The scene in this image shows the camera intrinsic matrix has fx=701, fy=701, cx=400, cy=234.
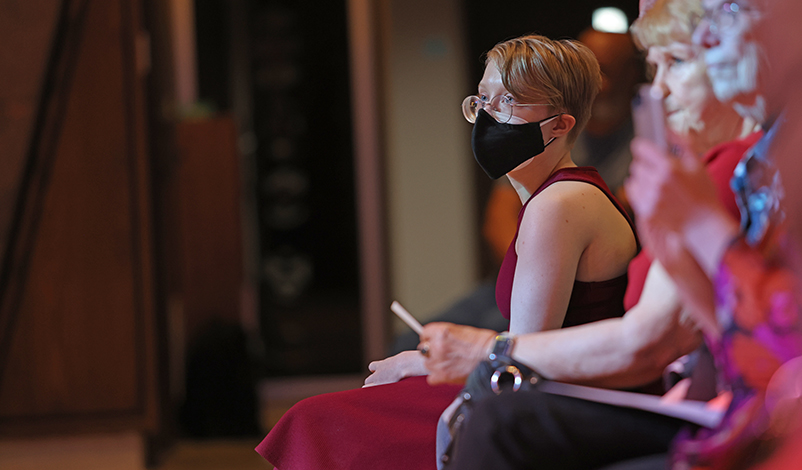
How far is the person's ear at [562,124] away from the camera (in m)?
1.32

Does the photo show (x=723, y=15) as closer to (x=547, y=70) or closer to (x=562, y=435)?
(x=547, y=70)

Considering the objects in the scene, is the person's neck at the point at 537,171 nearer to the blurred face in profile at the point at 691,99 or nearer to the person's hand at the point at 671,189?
the blurred face in profile at the point at 691,99

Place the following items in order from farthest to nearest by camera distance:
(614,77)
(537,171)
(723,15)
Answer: (614,77) < (537,171) < (723,15)

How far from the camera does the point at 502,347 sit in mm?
1072

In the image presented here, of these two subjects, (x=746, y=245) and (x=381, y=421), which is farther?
(x=381, y=421)

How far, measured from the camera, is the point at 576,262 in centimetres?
119

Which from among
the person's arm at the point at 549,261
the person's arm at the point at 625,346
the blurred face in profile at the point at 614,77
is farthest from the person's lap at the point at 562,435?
the blurred face in profile at the point at 614,77

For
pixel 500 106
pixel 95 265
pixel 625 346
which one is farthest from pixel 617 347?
pixel 95 265

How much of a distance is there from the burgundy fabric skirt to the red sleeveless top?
27 cm

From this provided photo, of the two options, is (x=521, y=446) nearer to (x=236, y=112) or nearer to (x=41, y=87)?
(x=41, y=87)

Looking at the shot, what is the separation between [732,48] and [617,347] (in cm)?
43

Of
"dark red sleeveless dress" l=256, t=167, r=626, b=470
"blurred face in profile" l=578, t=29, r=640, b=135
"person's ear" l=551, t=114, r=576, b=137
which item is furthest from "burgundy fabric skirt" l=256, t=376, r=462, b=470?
"blurred face in profile" l=578, t=29, r=640, b=135

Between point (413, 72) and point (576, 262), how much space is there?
3702mm

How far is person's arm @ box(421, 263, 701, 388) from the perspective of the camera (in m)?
0.98
